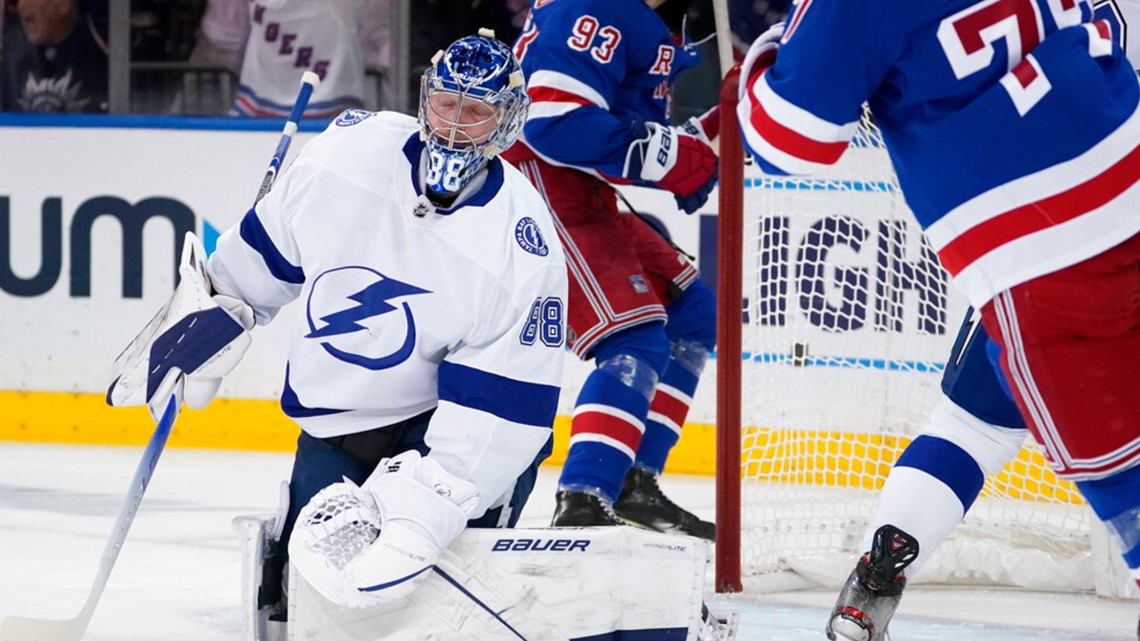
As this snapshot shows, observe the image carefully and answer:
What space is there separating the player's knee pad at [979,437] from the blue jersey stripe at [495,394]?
50 centimetres

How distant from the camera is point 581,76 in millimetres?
3244

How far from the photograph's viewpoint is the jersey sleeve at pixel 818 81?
74.0 inches

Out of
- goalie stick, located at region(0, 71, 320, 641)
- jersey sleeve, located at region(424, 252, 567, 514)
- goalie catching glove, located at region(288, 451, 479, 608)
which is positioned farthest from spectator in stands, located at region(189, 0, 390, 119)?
goalie catching glove, located at region(288, 451, 479, 608)

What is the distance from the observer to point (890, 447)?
12.4ft

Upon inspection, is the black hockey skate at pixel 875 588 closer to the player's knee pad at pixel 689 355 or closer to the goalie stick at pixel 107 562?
the goalie stick at pixel 107 562

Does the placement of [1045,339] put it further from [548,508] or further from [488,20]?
[488,20]

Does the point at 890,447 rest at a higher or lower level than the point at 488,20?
lower

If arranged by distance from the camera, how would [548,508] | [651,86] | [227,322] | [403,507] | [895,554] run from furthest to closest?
[548,508]
[651,86]
[227,322]
[895,554]
[403,507]

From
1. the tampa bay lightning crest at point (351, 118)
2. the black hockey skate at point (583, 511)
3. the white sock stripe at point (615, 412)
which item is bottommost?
the black hockey skate at point (583, 511)

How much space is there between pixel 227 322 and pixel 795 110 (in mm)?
873

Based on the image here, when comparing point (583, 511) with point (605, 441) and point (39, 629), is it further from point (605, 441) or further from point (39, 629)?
point (39, 629)

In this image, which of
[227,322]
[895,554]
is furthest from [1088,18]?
[227,322]

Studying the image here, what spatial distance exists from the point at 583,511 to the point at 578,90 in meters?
0.74

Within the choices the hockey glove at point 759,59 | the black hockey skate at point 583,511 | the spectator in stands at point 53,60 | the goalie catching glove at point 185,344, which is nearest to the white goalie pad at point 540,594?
the goalie catching glove at point 185,344
